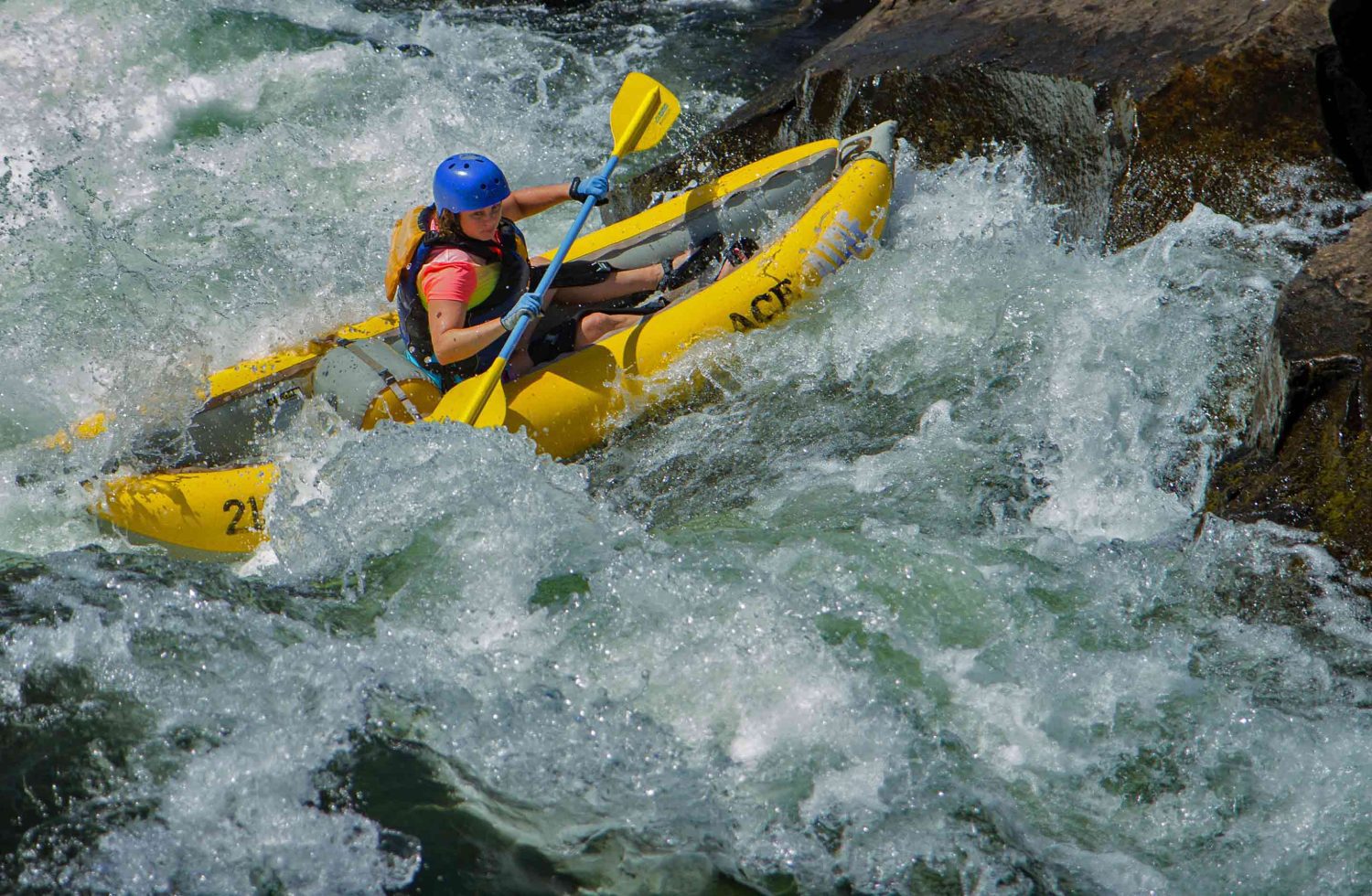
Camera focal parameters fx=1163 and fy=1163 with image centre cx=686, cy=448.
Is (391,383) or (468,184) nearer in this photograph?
(468,184)

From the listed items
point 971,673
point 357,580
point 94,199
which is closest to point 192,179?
point 94,199

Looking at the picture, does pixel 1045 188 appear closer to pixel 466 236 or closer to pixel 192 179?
pixel 466 236

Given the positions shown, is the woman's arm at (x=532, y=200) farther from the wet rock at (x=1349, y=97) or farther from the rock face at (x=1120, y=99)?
the wet rock at (x=1349, y=97)

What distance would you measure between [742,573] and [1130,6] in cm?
379

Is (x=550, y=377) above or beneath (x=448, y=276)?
beneath

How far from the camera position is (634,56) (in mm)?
8594

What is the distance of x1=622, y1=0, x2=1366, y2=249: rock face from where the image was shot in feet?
16.3

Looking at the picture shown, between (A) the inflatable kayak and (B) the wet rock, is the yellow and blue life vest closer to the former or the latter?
(A) the inflatable kayak

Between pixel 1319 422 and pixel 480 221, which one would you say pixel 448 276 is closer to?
pixel 480 221

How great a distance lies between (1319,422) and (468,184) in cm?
301

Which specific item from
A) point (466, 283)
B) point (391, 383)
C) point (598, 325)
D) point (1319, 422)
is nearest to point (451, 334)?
point (466, 283)

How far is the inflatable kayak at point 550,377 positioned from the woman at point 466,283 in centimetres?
14

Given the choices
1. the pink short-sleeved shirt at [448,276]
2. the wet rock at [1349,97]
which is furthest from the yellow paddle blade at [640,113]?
the wet rock at [1349,97]

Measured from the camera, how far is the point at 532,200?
5.26 m
